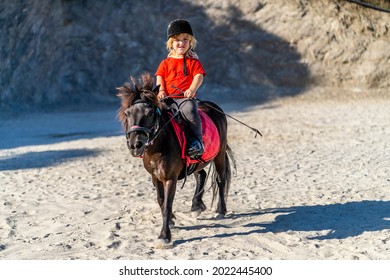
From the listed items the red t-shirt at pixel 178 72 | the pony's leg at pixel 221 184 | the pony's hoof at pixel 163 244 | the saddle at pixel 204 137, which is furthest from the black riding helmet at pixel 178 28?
the pony's hoof at pixel 163 244

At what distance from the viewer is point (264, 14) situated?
56.3ft

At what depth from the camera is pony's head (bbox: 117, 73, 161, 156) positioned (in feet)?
13.8

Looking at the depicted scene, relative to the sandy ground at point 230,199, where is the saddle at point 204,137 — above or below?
above

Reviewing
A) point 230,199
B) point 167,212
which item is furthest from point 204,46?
point 167,212

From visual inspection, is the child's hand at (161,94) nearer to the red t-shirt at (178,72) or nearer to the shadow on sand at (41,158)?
the red t-shirt at (178,72)

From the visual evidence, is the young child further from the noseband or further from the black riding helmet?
the noseband

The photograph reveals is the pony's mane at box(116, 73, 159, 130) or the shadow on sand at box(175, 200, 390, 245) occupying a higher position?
the pony's mane at box(116, 73, 159, 130)

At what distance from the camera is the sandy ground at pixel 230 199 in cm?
466

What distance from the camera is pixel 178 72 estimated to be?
16.2 ft

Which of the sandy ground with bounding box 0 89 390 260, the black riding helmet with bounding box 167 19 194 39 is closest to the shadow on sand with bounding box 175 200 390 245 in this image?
the sandy ground with bounding box 0 89 390 260

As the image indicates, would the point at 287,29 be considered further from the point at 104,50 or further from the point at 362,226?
the point at 362,226

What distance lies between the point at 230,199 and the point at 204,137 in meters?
1.55

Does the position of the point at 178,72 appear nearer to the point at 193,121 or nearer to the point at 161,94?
the point at 161,94

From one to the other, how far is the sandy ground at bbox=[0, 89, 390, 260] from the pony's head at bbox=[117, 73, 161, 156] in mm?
960
